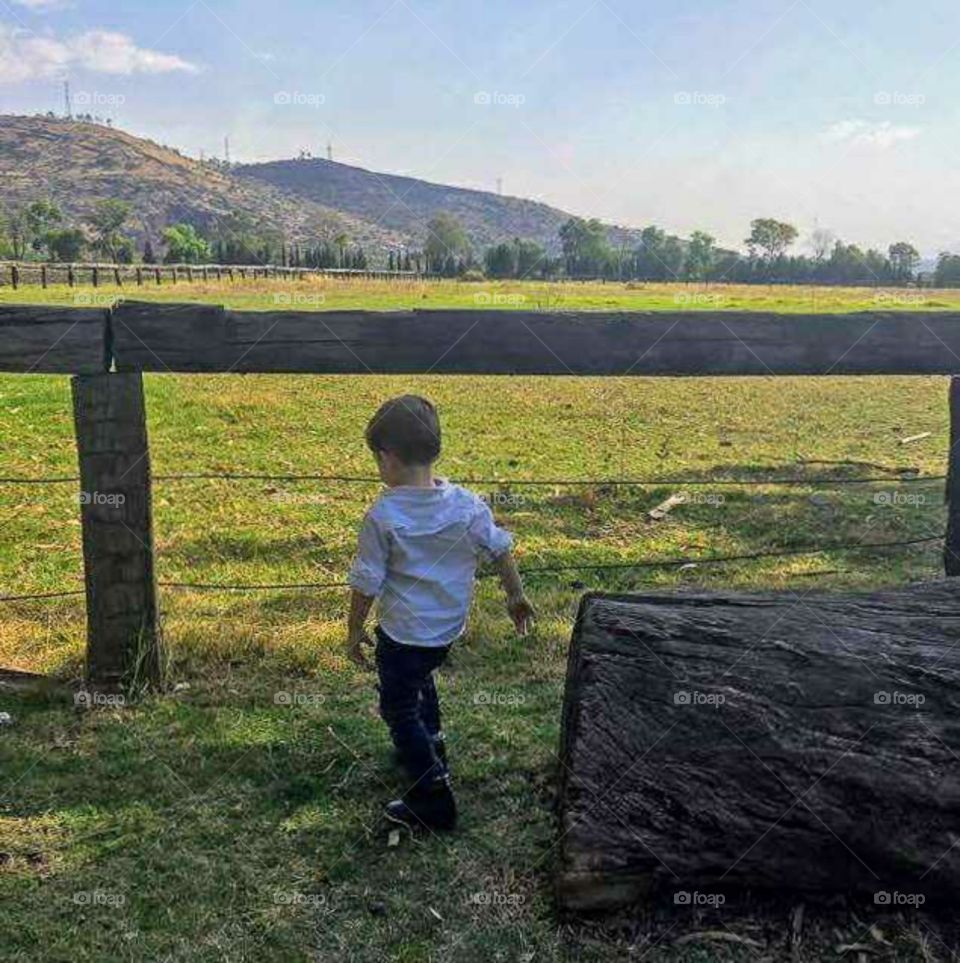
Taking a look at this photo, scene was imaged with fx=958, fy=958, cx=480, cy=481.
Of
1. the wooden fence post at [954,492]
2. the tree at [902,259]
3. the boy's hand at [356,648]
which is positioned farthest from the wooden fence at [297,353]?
the tree at [902,259]

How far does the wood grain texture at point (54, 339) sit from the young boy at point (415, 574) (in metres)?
1.69

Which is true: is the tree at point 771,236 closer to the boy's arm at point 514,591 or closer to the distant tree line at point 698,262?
the distant tree line at point 698,262

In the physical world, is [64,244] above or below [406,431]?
above

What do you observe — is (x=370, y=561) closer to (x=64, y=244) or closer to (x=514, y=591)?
(x=514, y=591)

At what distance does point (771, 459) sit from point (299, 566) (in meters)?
5.92

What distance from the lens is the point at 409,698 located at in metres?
3.31

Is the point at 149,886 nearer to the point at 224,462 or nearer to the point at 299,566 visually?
the point at 299,566

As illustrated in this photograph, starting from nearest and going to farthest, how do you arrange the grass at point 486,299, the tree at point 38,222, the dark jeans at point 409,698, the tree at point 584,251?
1. the dark jeans at point 409,698
2. the grass at point 486,299
3. the tree at point 584,251
4. the tree at point 38,222

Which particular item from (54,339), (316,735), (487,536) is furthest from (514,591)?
(54,339)

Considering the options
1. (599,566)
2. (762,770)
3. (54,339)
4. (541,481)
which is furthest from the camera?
(541,481)

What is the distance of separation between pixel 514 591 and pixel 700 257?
355 ft

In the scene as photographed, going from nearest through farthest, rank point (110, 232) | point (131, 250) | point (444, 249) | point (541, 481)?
point (541, 481) < point (444, 249) < point (131, 250) < point (110, 232)

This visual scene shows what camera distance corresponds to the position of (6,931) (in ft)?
9.18

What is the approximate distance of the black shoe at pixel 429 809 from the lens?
3287 millimetres
